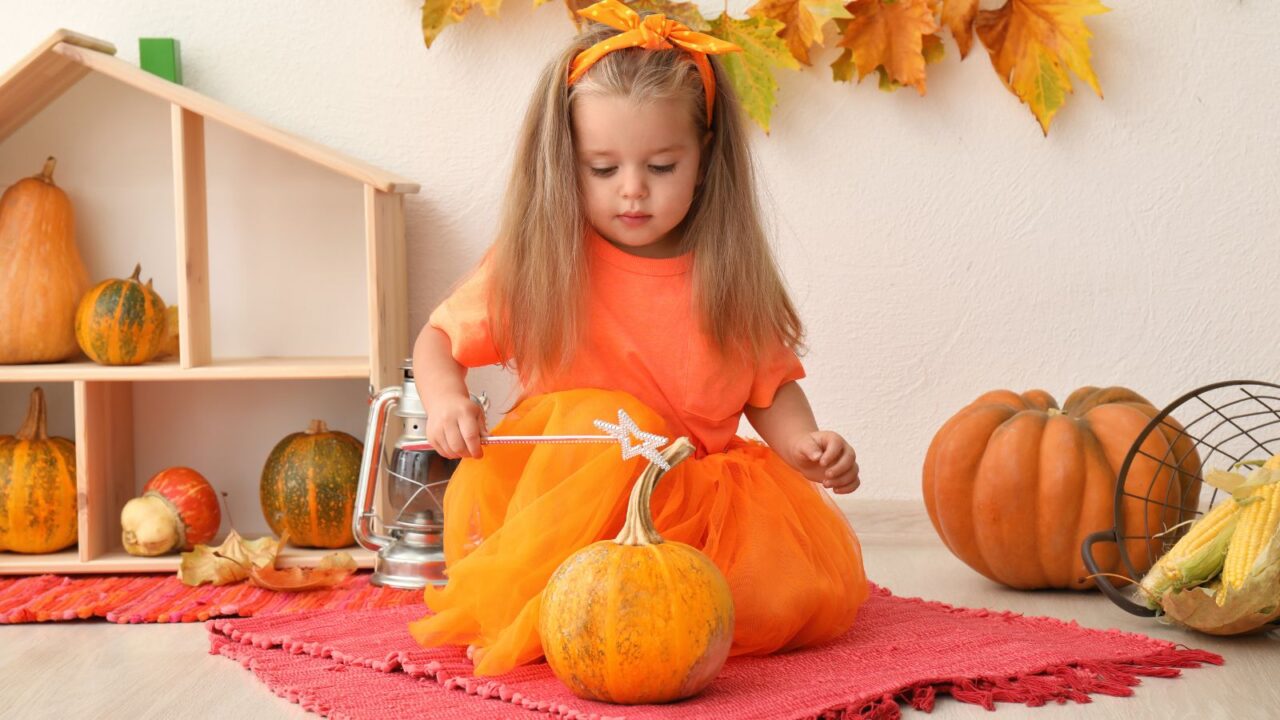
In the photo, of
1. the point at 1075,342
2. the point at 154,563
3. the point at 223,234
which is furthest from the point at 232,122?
the point at 1075,342

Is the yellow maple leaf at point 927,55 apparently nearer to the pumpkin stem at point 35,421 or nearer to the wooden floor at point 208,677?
the wooden floor at point 208,677

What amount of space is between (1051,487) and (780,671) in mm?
559

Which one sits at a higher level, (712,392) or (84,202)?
(84,202)

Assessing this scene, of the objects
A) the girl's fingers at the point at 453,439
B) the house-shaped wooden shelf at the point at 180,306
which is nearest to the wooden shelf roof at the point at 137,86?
the house-shaped wooden shelf at the point at 180,306

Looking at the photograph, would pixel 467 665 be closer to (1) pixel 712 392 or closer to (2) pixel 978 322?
(1) pixel 712 392

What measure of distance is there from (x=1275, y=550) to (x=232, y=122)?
1.42 metres

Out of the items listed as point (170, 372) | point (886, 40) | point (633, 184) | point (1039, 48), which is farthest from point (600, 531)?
point (1039, 48)

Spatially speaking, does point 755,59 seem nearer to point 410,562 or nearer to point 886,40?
point 886,40

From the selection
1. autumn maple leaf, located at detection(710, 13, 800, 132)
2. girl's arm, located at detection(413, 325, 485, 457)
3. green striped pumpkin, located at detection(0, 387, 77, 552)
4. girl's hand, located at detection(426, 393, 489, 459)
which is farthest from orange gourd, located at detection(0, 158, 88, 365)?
autumn maple leaf, located at detection(710, 13, 800, 132)

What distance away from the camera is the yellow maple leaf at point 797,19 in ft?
6.37

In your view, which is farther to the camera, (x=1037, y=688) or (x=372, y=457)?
(x=372, y=457)

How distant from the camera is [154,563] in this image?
1.79m

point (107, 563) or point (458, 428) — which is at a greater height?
point (458, 428)

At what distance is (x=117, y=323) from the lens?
1.81 m
